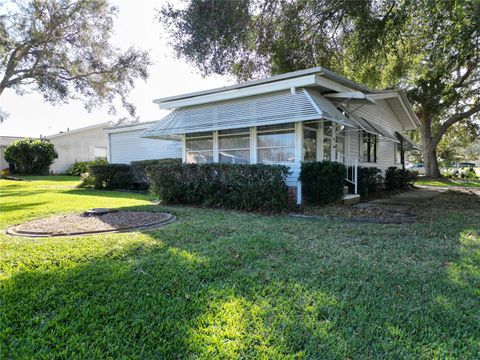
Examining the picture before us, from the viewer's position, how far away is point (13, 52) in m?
20.4

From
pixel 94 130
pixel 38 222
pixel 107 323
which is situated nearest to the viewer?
pixel 107 323

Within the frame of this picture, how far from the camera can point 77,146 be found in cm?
3081

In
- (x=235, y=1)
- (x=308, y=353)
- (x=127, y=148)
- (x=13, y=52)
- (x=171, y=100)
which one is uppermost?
(x=13, y=52)

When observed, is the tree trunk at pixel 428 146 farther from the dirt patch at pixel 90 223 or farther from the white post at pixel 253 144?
the dirt patch at pixel 90 223

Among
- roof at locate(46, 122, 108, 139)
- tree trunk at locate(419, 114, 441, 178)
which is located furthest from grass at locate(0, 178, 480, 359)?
roof at locate(46, 122, 108, 139)

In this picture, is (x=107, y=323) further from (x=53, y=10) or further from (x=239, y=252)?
(x=53, y=10)

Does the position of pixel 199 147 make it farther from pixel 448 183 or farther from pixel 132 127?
pixel 448 183

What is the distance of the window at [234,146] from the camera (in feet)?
37.5

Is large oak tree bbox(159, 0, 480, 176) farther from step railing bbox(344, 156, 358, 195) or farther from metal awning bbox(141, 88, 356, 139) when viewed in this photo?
step railing bbox(344, 156, 358, 195)

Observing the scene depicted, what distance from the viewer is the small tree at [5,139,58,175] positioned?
2606 cm

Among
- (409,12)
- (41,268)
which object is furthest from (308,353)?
(409,12)

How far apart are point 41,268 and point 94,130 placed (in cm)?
3119

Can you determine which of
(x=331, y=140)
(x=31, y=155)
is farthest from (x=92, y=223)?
(x=31, y=155)

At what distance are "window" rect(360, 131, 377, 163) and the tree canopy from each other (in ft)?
58.9
